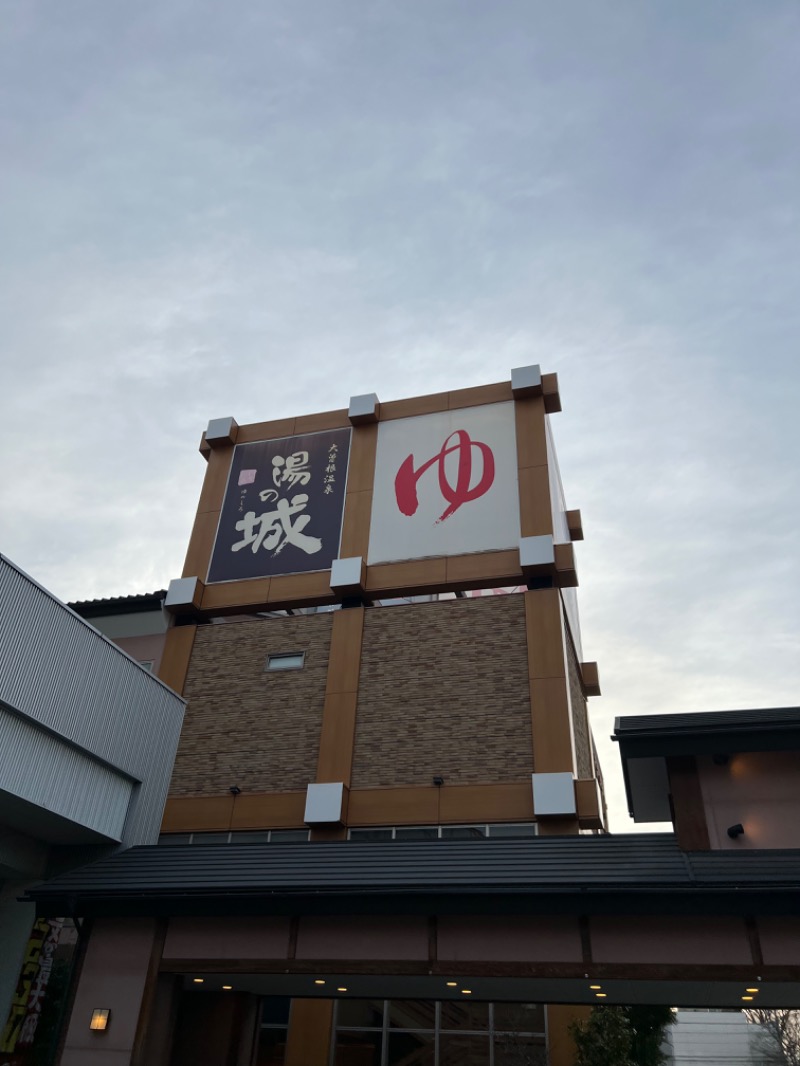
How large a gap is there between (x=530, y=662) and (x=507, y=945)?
854cm

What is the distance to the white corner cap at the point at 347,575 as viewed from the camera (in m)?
21.2

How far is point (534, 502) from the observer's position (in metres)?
21.1

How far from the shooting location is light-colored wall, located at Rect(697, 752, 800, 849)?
38.1ft

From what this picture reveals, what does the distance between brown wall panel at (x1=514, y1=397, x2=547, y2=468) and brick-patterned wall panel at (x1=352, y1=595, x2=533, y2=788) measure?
13.5 feet

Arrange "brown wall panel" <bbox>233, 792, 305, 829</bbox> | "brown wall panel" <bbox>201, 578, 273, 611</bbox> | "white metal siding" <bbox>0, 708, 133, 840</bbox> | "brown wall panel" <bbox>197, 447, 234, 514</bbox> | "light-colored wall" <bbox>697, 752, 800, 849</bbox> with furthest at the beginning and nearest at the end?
"brown wall panel" <bbox>197, 447, 234, 514</bbox> → "brown wall panel" <bbox>201, 578, 273, 611</bbox> → "brown wall panel" <bbox>233, 792, 305, 829</bbox> → "white metal siding" <bbox>0, 708, 133, 840</bbox> → "light-colored wall" <bbox>697, 752, 800, 849</bbox>

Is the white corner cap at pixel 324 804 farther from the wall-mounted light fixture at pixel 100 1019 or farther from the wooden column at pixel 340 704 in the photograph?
the wall-mounted light fixture at pixel 100 1019

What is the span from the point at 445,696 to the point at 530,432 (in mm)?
7886

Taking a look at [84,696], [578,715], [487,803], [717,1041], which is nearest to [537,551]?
[578,715]

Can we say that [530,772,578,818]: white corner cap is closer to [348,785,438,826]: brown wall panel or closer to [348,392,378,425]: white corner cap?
[348,785,438,826]: brown wall panel

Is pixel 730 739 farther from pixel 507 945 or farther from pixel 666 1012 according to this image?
pixel 666 1012

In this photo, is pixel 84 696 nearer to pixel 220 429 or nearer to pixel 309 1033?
pixel 309 1033

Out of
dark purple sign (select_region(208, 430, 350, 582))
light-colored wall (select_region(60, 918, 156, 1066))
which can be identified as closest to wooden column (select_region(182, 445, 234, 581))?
dark purple sign (select_region(208, 430, 350, 582))

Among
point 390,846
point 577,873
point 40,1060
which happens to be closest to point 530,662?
point 390,846

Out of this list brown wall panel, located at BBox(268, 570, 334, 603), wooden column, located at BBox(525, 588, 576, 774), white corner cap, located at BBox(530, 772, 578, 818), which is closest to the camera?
white corner cap, located at BBox(530, 772, 578, 818)
